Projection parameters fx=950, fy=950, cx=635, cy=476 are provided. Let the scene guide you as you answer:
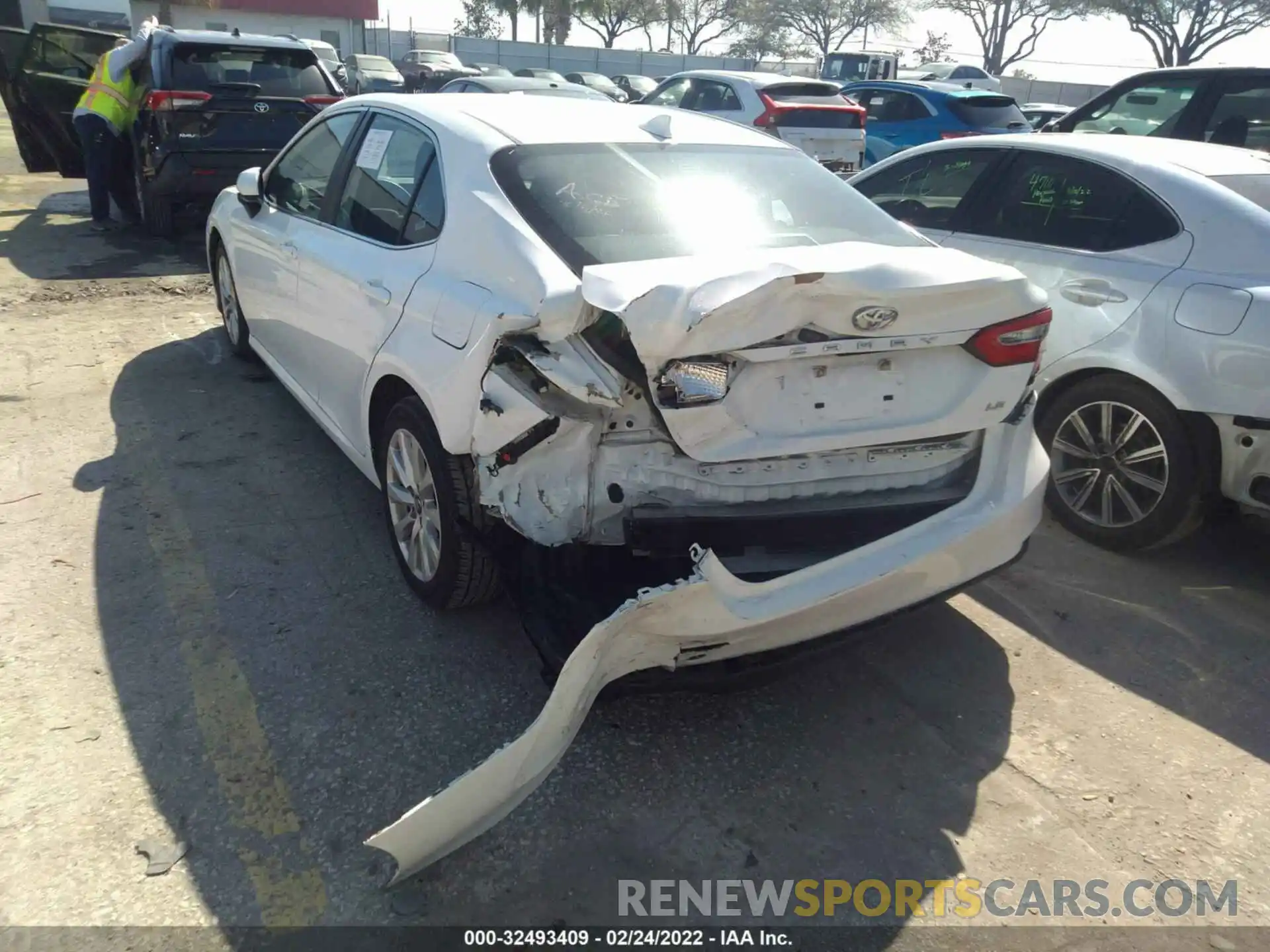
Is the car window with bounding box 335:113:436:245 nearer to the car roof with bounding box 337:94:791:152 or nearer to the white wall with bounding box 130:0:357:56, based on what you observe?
the car roof with bounding box 337:94:791:152

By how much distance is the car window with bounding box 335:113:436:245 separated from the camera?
3.49 m

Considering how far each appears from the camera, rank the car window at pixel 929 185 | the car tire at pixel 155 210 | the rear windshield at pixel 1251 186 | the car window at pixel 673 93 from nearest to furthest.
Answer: the rear windshield at pixel 1251 186, the car window at pixel 929 185, the car tire at pixel 155 210, the car window at pixel 673 93

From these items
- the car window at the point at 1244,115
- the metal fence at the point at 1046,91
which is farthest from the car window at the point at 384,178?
the metal fence at the point at 1046,91

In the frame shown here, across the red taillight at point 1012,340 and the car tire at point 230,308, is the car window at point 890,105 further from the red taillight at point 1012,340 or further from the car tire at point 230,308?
the red taillight at point 1012,340

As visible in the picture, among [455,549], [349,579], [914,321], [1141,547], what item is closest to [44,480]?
[349,579]

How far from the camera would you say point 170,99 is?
8.28 m

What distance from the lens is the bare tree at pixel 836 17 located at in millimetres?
53938

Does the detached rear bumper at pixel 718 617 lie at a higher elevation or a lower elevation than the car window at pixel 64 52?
lower

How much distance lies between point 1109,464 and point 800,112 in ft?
30.0

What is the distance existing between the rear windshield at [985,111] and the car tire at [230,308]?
9.65 meters

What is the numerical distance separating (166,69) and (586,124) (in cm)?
666

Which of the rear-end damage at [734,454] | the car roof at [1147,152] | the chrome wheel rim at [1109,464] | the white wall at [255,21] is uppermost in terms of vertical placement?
the white wall at [255,21]

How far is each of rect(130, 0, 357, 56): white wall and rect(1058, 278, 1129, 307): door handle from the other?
40858 millimetres

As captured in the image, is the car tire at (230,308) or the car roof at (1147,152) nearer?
the car roof at (1147,152)
